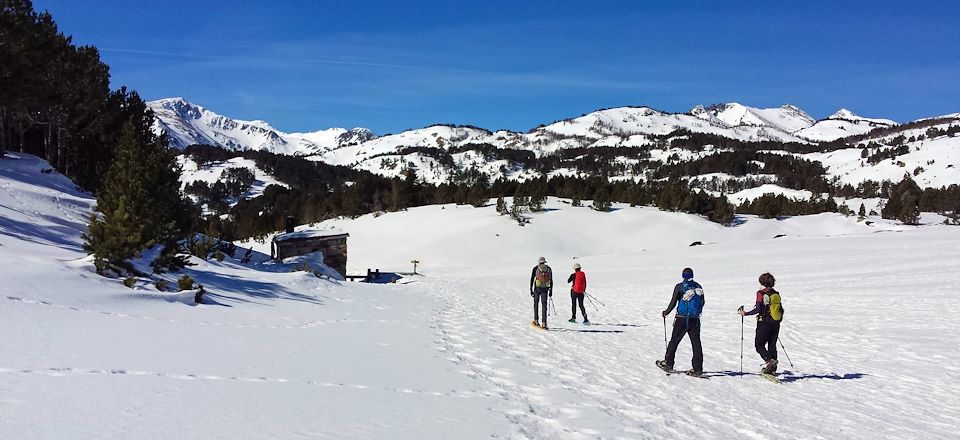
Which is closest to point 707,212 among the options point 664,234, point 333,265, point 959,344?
point 664,234

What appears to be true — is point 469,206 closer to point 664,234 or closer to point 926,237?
point 664,234

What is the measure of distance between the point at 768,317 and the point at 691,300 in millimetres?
1481

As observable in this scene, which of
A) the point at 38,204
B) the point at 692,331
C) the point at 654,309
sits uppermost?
the point at 38,204

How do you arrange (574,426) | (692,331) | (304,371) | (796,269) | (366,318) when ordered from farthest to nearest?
(796,269) → (366,318) → (692,331) → (304,371) → (574,426)

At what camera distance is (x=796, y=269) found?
99.8ft

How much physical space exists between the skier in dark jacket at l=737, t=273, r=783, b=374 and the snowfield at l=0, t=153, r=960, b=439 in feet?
1.69

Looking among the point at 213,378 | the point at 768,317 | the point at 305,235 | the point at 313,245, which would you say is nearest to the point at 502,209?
the point at 313,245

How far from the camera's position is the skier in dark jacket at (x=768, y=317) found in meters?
9.23

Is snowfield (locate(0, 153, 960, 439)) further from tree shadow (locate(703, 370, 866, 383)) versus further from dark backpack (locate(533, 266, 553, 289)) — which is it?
dark backpack (locate(533, 266, 553, 289))

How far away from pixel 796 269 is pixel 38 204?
36938mm

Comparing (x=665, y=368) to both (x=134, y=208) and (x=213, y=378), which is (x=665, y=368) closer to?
(x=213, y=378)

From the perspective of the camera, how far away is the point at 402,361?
816cm

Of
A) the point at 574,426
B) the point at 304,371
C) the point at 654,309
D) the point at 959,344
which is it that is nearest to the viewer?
the point at 574,426

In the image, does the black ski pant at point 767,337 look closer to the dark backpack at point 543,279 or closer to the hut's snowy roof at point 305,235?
the dark backpack at point 543,279
